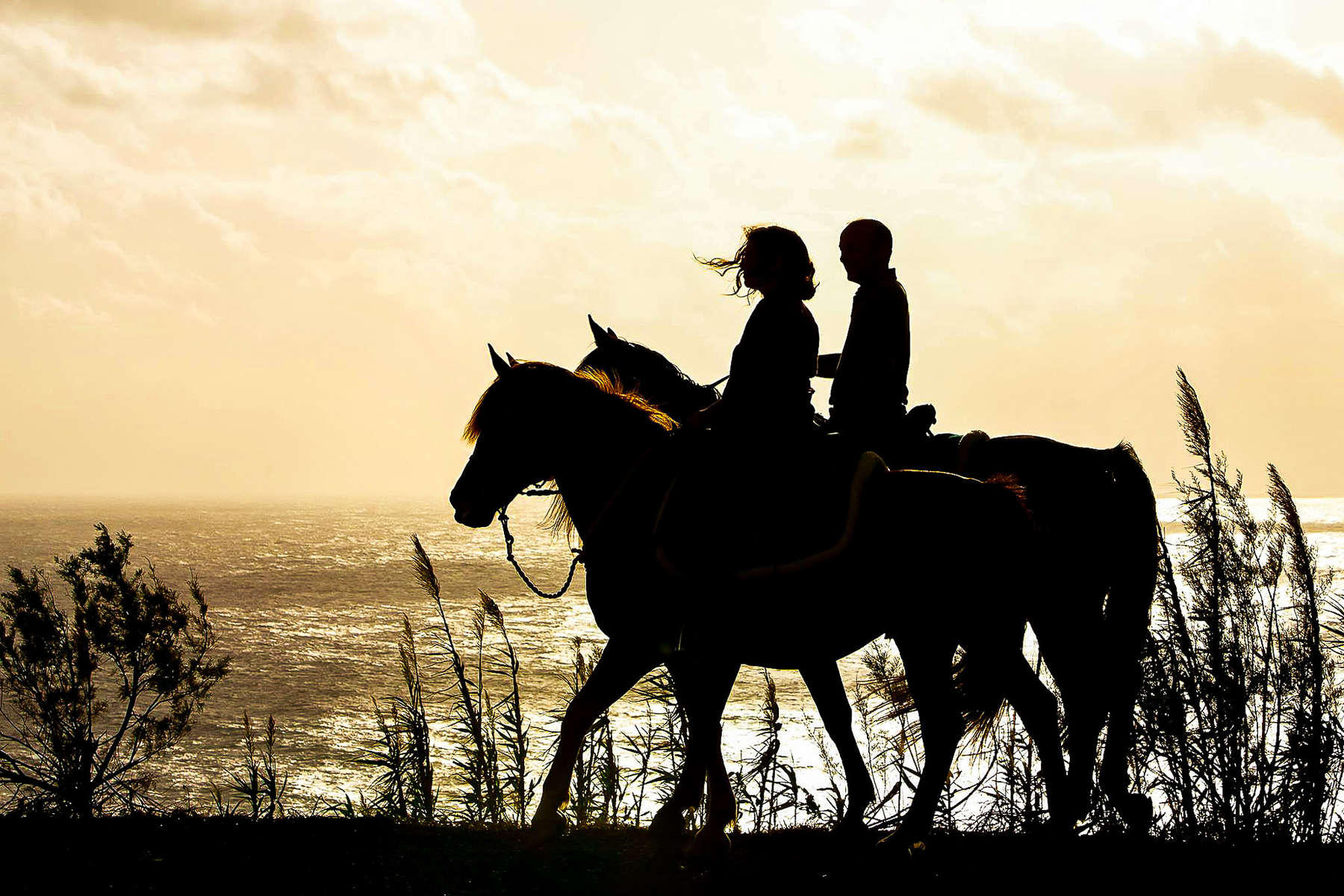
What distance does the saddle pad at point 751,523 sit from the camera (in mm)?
5648

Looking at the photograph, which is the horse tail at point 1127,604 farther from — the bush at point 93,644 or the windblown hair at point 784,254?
the bush at point 93,644

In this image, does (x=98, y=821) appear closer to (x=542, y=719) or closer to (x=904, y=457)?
(x=904, y=457)

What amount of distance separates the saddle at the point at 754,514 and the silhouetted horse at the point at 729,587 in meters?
0.07

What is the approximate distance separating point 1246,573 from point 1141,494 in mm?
887

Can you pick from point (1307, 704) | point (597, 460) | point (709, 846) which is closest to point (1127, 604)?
point (1307, 704)

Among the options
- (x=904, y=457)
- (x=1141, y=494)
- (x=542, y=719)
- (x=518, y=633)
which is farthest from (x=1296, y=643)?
(x=518, y=633)

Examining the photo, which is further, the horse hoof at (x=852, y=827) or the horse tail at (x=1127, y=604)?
the horse tail at (x=1127, y=604)

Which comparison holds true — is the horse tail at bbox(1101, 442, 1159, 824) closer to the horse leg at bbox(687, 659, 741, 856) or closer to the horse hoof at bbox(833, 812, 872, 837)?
the horse hoof at bbox(833, 812, 872, 837)

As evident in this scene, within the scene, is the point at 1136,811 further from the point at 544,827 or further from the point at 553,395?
the point at 553,395

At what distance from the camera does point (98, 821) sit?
20.4 feet

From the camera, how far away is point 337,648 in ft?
256

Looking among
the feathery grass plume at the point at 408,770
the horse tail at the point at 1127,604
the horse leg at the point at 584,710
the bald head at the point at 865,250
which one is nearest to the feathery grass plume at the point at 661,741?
the feathery grass plume at the point at 408,770

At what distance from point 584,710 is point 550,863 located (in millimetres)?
773

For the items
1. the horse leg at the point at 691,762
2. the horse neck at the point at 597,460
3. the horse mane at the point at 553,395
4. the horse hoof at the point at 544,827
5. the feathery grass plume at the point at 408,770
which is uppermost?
the horse mane at the point at 553,395
